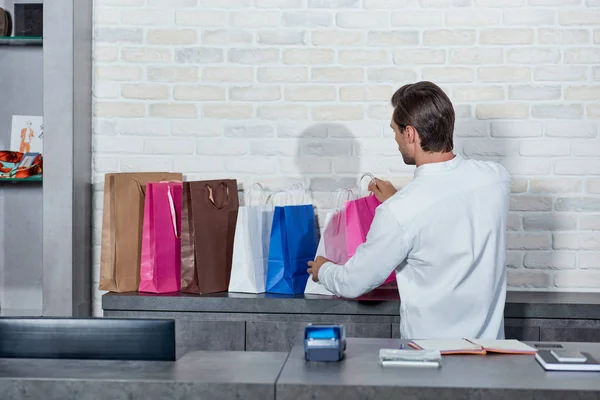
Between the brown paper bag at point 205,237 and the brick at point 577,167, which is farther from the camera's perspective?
the brick at point 577,167

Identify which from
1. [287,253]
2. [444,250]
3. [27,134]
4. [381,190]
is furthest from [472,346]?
[27,134]

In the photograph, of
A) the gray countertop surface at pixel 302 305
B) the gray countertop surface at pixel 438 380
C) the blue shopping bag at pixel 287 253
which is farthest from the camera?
the blue shopping bag at pixel 287 253

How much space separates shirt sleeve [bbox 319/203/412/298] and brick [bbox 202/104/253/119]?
1105mm

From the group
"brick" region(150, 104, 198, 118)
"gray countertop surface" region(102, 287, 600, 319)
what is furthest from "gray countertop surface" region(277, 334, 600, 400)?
"brick" region(150, 104, 198, 118)

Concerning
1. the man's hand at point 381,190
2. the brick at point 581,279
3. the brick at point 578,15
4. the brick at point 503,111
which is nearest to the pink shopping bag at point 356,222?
the man's hand at point 381,190

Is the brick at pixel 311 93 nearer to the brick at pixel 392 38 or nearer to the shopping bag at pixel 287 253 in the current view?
the brick at pixel 392 38

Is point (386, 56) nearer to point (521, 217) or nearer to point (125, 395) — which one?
point (521, 217)

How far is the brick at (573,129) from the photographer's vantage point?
3.29m

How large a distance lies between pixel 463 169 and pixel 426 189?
A: 0.14 meters

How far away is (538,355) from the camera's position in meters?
1.82

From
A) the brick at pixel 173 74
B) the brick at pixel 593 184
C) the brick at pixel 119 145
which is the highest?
the brick at pixel 173 74

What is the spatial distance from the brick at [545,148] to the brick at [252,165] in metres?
1.00

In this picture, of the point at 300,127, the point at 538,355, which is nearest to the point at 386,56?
the point at 300,127

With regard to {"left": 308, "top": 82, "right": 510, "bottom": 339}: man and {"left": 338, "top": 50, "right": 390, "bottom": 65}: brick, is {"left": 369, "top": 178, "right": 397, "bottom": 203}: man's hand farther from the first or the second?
{"left": 338, "top": 50, "right": 390, "bottom": 65}: brick
